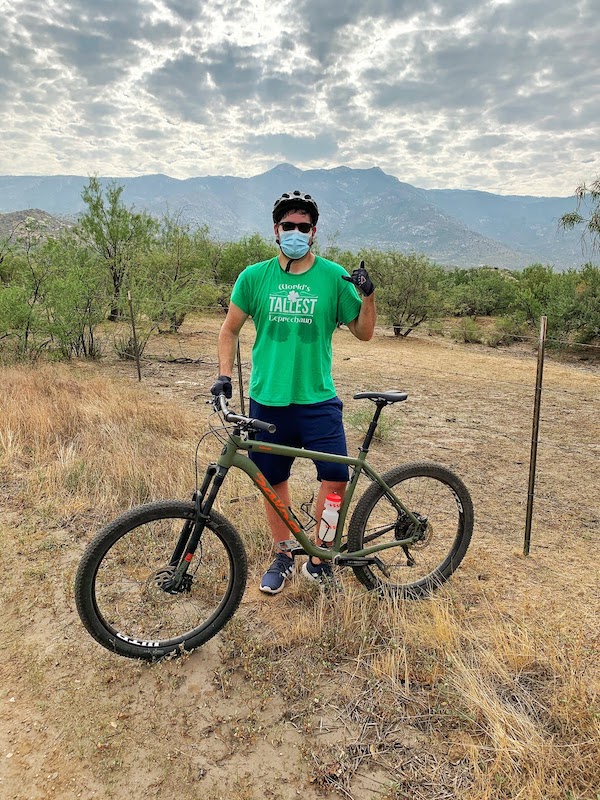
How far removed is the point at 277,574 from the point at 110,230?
11616mm

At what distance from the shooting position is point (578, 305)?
15.3 meters

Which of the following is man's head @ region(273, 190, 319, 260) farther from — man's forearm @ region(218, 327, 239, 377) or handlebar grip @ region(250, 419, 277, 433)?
handlebar grip @ region(250, 419, 277, 433)

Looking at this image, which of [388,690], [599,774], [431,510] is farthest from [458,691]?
[431,510]

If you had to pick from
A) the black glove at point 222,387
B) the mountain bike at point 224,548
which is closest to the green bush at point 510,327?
the mountain bike at point 224,548

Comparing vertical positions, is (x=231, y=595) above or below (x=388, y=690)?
above

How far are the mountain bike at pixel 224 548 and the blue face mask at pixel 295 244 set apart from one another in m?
0.78

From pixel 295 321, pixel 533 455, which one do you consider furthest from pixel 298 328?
pixel 533 455

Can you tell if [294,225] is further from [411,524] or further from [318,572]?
[318,572]

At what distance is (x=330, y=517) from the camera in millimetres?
2592

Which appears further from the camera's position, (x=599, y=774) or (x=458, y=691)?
(x=458, y=691)

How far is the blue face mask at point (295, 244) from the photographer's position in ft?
7.70

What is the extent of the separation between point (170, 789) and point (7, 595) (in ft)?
5.26

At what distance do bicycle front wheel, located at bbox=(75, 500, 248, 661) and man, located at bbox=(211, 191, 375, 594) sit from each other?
0.53 meters

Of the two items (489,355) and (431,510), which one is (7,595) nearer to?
(431,510)
